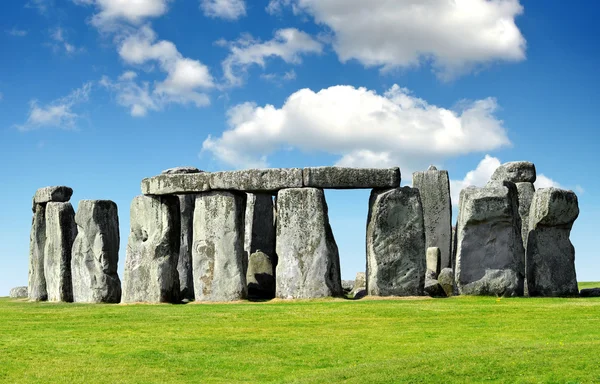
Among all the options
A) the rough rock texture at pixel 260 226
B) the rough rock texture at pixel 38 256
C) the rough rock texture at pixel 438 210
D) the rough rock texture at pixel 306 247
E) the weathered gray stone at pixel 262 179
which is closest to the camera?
the rough rock texture at pixel 306 247

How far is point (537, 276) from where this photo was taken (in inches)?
894

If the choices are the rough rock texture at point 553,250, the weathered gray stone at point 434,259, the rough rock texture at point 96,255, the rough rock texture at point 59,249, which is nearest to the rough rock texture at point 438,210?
the weathered gray stone at point 434,259

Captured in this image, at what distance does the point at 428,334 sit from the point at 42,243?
15621 mm

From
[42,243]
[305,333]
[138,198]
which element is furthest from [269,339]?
[42,243]

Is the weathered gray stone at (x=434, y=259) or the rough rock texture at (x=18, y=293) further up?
the weathered gray stone at (x=434, y=259)

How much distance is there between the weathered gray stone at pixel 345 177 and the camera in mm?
22047

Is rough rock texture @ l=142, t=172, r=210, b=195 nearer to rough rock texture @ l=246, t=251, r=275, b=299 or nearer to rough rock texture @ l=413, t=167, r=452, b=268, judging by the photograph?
rough rock texture @ l=246, t=251, r=275, b=299

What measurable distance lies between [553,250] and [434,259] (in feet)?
15.2

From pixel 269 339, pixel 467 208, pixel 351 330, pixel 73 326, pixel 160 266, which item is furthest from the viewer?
pixel 160 266

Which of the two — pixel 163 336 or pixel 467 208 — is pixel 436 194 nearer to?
pixel 467 208

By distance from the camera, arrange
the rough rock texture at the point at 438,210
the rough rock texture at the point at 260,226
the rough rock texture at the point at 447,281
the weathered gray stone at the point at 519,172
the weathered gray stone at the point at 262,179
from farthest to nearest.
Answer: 1. the rough rock texture at the point at 438,210
2. the weathered gray stone at the point at 519,172
3. the rough rock texture at the point at 260,226
4. the rough rock texture at the point at 447,281
5. the weathered gray stone at the point at 262,179

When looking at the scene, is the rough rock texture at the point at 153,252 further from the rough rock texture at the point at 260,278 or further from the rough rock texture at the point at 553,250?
the rough rock texture at the point at 553,250

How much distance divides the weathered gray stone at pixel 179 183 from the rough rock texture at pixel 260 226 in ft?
14.7

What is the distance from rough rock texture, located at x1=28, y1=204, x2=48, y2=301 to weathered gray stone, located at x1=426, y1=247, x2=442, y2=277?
11.5 m
